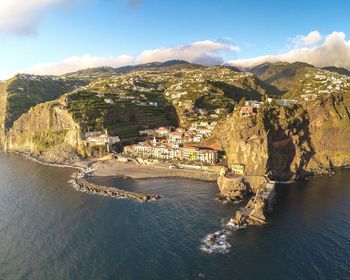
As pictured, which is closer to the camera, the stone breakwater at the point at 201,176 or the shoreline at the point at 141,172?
the stone breakwater at the point at 201,176

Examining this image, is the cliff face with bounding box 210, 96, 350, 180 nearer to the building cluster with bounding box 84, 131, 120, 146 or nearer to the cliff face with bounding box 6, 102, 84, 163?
the building cluster with bounding box 84, 131, 120, 146

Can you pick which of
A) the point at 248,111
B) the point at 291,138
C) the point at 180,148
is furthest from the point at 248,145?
the point at 180,148

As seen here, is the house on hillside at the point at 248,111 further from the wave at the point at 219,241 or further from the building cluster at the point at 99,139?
the building cluster at the point at 99,139

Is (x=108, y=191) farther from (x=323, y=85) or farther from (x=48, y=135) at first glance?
(x=323, y=85)

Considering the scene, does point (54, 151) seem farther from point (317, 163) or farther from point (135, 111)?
point (317, 163)

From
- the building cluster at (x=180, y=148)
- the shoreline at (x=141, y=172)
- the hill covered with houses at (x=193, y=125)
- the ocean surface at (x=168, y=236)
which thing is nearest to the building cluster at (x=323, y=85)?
the hill covered with houses at (x=193, y=125)

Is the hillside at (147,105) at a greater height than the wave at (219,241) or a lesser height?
greater

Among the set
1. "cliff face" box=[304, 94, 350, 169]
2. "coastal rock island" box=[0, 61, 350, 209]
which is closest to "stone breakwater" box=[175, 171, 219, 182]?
"coastal rock island" box=[0, 61, 350, 209]

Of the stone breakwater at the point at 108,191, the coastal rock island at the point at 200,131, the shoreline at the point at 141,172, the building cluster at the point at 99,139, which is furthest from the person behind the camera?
the building cluster at the point at 99,139
